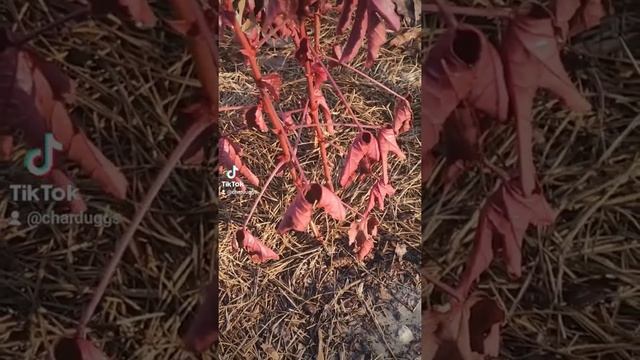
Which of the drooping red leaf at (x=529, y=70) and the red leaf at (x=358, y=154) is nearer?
the drooping red leaf at (x=529, y=70)

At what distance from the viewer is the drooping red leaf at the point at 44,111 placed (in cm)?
210

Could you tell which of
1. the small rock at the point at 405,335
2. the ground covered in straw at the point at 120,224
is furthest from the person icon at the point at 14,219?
the small rock at the point at 405,335

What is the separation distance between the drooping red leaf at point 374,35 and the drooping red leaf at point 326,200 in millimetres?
318

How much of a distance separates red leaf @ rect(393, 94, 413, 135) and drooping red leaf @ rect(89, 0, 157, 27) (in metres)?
0.59

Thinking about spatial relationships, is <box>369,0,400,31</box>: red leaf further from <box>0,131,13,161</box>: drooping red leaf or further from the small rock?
<box>0,131,13,161</box>: drooping red leaf

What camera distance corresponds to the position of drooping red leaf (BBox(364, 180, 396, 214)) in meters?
2.28

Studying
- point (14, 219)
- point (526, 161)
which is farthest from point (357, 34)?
point (14, 219)

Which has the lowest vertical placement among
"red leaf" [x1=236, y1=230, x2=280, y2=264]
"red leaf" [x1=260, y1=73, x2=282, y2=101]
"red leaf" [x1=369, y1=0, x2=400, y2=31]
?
"red leaf" [x1=236, y1=230, x2=280, y2=264]

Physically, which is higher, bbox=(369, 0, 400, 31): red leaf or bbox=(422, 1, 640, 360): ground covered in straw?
bbox=(369, 0, 400, 31): red leaf

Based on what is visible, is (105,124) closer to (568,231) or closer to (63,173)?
(63,173)

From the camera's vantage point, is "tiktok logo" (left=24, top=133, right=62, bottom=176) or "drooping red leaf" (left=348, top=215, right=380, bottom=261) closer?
"tiktok logo" (left=24, top=133, right=62, bottom=176)

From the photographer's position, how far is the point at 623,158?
89.4 inches

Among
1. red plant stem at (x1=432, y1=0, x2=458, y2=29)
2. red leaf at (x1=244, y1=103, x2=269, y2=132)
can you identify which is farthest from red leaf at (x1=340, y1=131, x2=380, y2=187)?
red plant stem at (x1=432, y1=0, x2=458, y2=29)

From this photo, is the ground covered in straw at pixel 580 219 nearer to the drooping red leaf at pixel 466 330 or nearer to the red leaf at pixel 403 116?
the drooping red leaf at pixel 466 330
